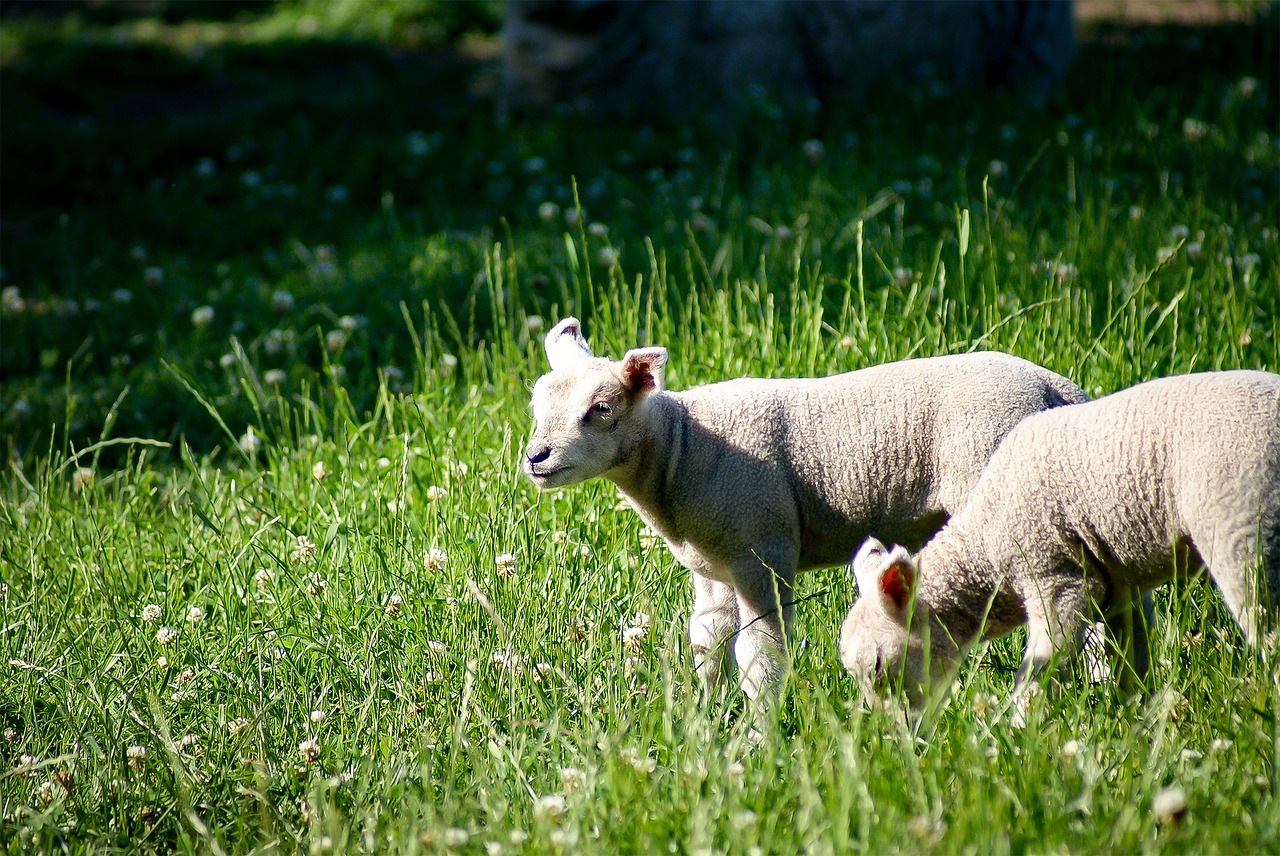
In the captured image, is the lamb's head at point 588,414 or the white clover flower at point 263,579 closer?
the lamb's head at point 588,414

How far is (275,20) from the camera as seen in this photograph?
1262 centimetres

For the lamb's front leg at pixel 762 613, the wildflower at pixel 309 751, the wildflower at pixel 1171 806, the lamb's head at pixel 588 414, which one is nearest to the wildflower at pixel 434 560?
the lamb's head at pixel 588 414

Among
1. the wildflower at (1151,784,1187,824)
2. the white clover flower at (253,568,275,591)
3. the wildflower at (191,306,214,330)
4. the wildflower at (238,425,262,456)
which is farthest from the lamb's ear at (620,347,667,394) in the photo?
the wildflower at (191,306,214,330)

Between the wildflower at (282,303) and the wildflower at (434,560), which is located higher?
the wildflower at (434,560)

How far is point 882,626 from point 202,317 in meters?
4.01

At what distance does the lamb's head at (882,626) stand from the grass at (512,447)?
0.11m

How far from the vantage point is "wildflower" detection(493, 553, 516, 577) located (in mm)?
3504

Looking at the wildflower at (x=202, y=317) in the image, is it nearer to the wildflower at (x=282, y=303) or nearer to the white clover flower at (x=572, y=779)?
the wildflower at (x=282, y=303)

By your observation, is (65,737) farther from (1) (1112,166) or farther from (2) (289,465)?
(1) (1112,166)

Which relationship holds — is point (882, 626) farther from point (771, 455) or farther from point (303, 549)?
point (303, 549)

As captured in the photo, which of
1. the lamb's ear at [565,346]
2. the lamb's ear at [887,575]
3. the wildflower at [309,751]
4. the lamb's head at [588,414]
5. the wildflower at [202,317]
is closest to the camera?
the lamb's ear at [887,575]

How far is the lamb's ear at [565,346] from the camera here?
3412mm

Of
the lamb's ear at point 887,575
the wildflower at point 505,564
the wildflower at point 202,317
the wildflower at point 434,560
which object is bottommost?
the wildflower at point 202,317

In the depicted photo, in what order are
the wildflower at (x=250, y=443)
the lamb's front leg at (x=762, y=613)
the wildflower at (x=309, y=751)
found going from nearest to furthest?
the wildflower at (x=309, y=751), the lamb's front leg at (x=762, y=613), the wildflower at (x=250, y=443)
